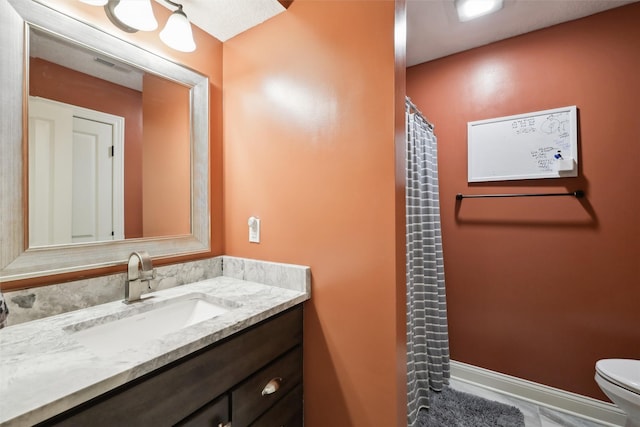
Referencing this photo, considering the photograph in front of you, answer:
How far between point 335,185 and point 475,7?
4.62ft

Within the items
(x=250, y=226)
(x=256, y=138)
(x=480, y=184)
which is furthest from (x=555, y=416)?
(x=256, y=138)

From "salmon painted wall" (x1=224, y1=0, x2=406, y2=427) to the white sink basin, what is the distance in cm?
36

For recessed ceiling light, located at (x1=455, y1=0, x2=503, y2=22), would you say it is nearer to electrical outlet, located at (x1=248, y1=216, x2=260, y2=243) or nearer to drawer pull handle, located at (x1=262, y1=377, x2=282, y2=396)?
electrical outlet, located at (x1=248, y1=216, x2=260, y2=243)

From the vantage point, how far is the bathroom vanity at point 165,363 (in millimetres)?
556

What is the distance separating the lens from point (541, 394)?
1.72 m

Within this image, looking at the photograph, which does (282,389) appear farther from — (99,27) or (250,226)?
(99,27)

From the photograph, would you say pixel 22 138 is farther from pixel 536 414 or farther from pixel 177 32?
pixel 536 414

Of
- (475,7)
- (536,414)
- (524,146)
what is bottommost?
(536,414)

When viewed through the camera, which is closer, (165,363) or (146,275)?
(165,363)

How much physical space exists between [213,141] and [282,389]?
4.18 ft

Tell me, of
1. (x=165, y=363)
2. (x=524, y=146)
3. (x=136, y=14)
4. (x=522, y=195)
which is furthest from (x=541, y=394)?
(x=136, y=14)

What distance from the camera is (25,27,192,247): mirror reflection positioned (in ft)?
3.10

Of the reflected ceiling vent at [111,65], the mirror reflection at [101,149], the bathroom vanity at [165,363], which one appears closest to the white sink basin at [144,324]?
the bathroom vanity at [165,363]

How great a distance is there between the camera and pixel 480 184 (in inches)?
76.7
